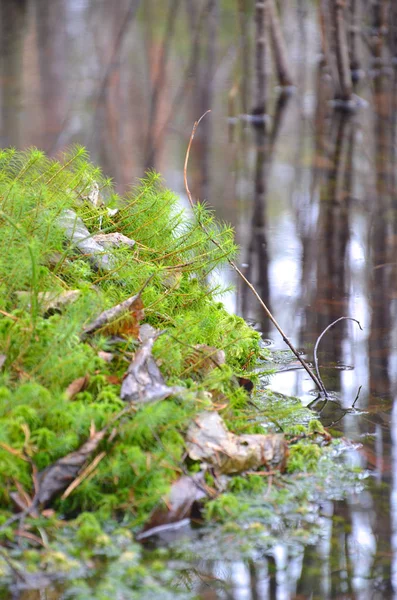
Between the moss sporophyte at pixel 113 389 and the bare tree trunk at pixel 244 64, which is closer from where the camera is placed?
the moss sporophyte at pixel 113 389

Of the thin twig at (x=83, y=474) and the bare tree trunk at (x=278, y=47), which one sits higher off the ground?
the bare tree trunk at (x=278, y=47)

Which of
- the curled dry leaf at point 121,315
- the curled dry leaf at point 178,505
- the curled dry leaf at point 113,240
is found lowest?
the curled dry leaf at point 178,505

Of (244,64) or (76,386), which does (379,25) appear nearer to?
(244,64)

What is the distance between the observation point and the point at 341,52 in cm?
998

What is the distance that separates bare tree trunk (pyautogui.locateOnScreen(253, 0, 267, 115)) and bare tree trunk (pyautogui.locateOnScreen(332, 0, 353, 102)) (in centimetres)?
98

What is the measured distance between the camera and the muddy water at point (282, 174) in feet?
7.80

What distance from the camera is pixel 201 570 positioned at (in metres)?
2.17

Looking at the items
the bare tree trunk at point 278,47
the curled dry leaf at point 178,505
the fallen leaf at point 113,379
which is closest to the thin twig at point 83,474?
the curled dry leaf at point 178,505

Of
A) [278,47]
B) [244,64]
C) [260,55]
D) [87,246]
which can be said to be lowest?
[87,246]

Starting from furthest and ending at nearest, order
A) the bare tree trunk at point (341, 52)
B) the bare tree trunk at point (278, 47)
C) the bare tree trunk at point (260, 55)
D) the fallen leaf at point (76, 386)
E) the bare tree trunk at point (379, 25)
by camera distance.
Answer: the bare tree trunk at point (379, 25) → the bare tree trunk at point (278, 47) → the bare tree trunk at point (341, 52) → the bare tree trunk at point (260, 55) → the fallen leaf at point (76, 386)

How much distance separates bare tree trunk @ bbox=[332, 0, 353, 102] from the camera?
963 cm

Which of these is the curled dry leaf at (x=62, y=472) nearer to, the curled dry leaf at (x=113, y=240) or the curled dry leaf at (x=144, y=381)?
the curled dry leaf at (x=144, y=381)

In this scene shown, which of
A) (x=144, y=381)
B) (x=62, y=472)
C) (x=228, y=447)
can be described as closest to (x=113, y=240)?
(x=144, y=381)

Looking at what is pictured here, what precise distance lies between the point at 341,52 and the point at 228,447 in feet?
27.7
